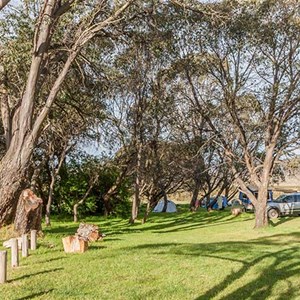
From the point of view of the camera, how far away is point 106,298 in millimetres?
5781

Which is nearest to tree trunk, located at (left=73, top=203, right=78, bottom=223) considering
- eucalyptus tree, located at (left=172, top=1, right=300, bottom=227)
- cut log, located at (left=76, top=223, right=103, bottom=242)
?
eucalyptus tree, located at (left=172, top=1, right=300, bottom=227)

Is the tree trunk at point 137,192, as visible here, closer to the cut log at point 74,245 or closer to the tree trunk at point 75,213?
the tree trunk at point 75,213

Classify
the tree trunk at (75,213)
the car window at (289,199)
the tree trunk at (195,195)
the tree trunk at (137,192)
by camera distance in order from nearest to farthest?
the tree trunk at (137,192)
the tree trunk at (75,213)
the car window at (289,199)
the tree trunk at (195,195)

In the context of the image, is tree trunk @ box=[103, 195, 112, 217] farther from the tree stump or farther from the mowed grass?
the mowed grass

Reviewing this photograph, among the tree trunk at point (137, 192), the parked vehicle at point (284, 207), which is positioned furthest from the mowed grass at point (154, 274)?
the parked vehicle at point (284, 207)

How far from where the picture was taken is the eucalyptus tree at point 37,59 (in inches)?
476

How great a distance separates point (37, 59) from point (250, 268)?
26.8ft

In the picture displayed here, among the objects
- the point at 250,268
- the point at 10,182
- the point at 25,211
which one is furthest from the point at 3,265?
the point at 10,182

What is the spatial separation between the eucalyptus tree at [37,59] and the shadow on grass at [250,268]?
4152 millimetres

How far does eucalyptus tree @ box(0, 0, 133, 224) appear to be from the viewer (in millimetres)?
12078

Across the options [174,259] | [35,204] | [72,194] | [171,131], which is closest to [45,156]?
[72,194]

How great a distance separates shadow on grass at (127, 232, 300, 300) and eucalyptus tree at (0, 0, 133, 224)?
4152 mm

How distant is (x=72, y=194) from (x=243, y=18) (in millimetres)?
16267

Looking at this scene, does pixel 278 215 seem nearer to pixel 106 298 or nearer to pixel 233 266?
pixel 233 266
